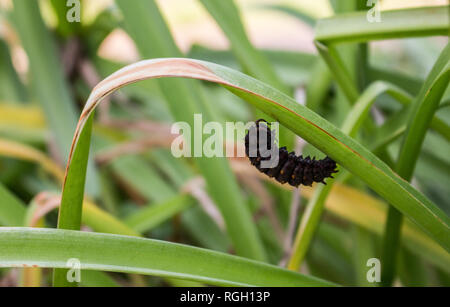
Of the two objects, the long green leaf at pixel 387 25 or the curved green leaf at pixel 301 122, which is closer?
the curved green leaf at pixel 301 122

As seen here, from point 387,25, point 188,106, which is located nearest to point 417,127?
point 387,25

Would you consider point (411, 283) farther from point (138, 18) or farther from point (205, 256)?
point (138, 18)

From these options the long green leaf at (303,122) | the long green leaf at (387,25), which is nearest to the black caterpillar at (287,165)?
the long green leaf at (303,122)

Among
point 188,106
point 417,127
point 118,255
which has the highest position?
point 188,106

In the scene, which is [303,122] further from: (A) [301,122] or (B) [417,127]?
(B) [417,127]

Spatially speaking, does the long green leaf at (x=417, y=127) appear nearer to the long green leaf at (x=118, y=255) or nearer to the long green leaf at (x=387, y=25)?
the long green leaf at (x=387, y=25)

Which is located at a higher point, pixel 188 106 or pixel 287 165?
pixel 188 106

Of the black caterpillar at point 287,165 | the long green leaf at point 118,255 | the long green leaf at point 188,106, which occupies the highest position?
the long green leaf at point 188,106

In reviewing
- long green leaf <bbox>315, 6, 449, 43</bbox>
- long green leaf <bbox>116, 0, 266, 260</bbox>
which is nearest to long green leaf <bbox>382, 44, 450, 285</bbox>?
long green leaf <bbox>315, 6, 449, 43</bbox>
